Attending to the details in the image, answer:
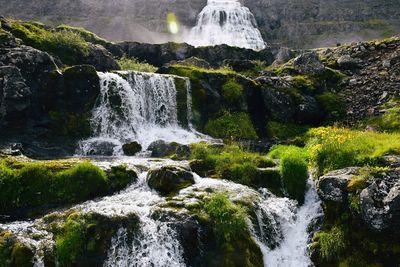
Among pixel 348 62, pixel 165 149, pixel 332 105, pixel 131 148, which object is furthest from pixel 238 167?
pixel 348 62

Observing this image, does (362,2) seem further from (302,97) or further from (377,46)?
(302,97)

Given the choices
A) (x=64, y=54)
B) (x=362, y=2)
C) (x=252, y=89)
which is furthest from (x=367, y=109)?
(x=362, y=2)

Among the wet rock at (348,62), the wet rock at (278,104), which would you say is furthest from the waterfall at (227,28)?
the wet rock at (278,104)

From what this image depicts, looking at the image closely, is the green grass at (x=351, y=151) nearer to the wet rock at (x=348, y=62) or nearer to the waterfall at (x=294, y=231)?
the waterfall at (x=294, y=231)

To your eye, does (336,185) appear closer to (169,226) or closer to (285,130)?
(169,226)

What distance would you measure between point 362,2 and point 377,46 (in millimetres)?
82665

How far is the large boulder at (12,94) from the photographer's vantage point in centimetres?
2328

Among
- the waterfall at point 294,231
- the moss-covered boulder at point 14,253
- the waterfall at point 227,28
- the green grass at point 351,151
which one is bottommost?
the waterfall at point 294,231

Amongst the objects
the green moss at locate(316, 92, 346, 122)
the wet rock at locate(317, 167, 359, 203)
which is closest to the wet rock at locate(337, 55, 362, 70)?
the green moss at locate(316, 92, 346, 122)

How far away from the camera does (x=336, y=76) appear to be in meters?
36.0

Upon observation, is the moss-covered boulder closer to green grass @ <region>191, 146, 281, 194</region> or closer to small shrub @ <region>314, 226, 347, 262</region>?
green grass @ <region>191, 146, 281, 194</region>

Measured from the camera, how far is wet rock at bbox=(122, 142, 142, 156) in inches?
941

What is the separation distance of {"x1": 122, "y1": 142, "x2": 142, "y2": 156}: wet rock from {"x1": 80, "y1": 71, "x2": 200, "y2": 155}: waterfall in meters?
0.45

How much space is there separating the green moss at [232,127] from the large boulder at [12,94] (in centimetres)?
1282
